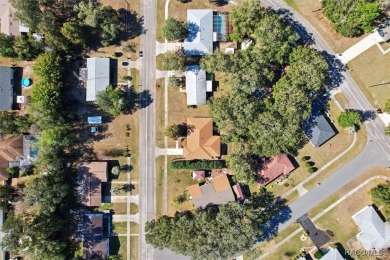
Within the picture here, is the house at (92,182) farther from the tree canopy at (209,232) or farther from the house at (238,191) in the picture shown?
the house at (238,191)

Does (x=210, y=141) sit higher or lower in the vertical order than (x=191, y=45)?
lower

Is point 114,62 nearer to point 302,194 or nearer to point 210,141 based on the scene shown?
point 210,141

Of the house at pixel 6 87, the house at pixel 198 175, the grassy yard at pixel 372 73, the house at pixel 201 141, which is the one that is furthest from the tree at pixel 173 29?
the grassy yard at pixel 372 73

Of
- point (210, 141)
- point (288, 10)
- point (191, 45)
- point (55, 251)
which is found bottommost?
point (55, 251)

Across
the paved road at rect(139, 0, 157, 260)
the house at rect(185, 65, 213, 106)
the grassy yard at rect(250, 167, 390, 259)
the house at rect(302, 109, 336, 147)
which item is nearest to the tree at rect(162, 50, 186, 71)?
the house at rect(185, 65, 213, 106)

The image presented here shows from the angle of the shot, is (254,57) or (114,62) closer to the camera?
(254,57)

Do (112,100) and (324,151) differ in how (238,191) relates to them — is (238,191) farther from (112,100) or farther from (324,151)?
(112,100)

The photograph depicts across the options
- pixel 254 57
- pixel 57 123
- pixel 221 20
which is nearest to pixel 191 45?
pixel 221 20

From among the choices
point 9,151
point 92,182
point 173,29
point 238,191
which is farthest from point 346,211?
point 9,151
